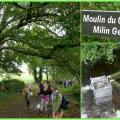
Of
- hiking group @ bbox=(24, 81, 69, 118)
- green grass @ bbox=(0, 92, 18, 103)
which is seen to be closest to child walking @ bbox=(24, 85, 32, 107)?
hiking group @ bbox=(24, 81, 69, 118)

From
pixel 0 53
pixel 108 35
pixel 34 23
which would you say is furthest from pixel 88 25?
pixel 0 53

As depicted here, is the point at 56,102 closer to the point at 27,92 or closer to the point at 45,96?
the point at 45,96

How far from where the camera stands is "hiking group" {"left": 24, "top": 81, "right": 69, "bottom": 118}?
7.99 m

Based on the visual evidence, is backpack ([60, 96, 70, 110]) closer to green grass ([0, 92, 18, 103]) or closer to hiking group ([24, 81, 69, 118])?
hiking group ([24, 81, 69, 118])

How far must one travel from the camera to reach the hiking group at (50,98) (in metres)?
7.99

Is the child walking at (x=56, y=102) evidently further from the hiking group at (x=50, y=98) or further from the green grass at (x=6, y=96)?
the green grass at (x=6, y=96)

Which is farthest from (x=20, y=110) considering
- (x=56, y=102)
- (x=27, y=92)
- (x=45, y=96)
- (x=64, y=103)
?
(x=64, y=103)

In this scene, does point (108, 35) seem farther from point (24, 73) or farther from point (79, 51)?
point (24, 73)

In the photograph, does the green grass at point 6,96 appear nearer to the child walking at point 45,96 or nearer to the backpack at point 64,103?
the child walking at point 45,96

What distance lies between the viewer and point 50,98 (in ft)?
26.4

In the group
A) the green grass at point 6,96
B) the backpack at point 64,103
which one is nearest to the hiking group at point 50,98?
the backpack at point 64,103

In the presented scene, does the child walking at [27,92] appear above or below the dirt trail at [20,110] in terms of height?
above

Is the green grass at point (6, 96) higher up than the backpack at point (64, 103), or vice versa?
the green grass at point (6, 96)

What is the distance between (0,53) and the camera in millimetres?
8172
